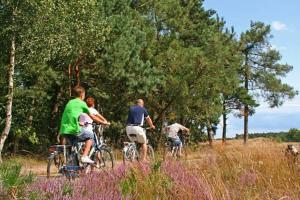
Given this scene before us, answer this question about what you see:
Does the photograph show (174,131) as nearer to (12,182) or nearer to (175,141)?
(175,141)

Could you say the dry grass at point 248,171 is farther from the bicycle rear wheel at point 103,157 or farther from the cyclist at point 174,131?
the cyclist at point 174,131

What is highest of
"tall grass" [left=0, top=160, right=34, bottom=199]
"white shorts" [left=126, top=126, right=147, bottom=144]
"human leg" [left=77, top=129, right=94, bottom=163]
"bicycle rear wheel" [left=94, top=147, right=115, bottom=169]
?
"white shorts" [left=126, top=126, right=147, bottom=144]

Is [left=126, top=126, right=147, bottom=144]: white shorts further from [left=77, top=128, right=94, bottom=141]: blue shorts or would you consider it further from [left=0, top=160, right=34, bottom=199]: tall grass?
[left=0, top=160, right=34, bottom=199]: tall grass

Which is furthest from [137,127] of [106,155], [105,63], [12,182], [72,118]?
[105,63]

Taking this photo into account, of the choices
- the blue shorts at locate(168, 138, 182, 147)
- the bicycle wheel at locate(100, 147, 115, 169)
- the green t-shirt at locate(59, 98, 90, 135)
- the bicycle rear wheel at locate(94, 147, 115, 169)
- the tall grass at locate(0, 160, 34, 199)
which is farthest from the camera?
the blue shorts at locate(168, 138, 182, 147)

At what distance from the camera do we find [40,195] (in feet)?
16.2

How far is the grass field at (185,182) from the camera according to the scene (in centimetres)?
516

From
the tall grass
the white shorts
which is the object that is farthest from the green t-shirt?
the tall grass

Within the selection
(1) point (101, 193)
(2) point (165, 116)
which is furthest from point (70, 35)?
(1) point (101, 193)

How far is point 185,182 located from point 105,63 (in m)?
22.1

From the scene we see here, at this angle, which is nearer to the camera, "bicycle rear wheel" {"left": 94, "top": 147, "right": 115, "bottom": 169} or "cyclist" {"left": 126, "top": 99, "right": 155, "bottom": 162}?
"bicycle rear wheel" {"left": 94, "top": 147, "right": 115, "bottom": 169}

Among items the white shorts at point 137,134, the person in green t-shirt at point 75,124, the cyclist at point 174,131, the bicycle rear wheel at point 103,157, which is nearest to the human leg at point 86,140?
the person in green t-shirt at point 75,124

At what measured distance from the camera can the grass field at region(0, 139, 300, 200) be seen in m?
5.16

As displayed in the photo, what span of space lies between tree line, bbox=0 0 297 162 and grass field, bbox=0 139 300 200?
14.5m
